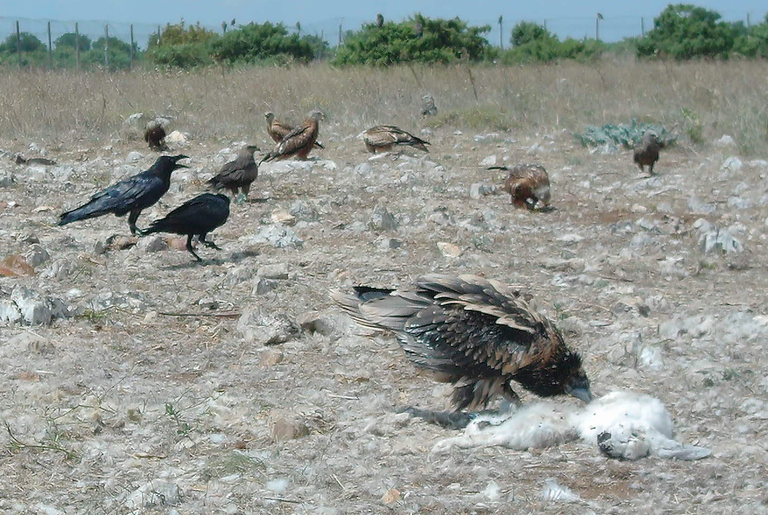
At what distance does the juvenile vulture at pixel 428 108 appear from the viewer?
1302 centimetres

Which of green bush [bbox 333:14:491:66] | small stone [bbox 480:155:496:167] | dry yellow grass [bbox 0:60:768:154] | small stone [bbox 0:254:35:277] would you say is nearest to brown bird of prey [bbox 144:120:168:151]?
dry yellow grass [bbox 0:60:768:154]

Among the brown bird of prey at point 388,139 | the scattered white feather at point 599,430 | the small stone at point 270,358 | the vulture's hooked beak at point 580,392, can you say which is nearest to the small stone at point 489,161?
the brown bird of prey at point 388,139

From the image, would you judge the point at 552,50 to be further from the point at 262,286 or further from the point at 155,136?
the point at 262,286

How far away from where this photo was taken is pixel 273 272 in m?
5.73

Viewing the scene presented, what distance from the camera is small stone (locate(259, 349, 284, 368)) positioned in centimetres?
431

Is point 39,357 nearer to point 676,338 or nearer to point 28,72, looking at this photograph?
point 676,338

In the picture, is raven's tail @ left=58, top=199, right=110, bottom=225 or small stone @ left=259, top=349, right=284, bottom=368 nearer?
small stone @ left=259, top=349, right=284, bottom=368

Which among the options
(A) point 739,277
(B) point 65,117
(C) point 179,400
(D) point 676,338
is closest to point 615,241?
(A) point 739,277

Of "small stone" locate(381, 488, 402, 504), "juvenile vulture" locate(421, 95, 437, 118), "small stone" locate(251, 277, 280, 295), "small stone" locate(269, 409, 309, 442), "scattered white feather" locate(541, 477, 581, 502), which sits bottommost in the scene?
"small stone" locate(381, 488, 402, 504)

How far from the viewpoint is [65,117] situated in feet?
40.9

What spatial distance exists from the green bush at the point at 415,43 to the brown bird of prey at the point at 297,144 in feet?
35.5

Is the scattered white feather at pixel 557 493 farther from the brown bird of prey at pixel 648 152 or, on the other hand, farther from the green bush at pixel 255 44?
the green bush at pixel 255 44

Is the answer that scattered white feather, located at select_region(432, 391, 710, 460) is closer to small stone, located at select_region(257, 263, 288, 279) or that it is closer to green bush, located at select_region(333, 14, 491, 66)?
small stone, located at select_region(257, 263, 288, 279)

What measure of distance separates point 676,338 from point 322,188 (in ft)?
16.7
